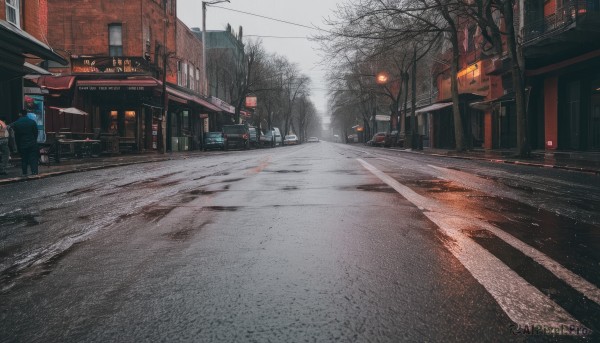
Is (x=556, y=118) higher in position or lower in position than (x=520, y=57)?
lower

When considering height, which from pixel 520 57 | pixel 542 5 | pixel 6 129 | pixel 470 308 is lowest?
pixel 470 308

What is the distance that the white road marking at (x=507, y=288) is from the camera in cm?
217

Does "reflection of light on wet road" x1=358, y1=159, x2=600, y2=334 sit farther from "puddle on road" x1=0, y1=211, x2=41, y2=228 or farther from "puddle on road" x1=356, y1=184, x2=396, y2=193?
"puddle on road" x1=0, y1=211, x2=41, y2=228

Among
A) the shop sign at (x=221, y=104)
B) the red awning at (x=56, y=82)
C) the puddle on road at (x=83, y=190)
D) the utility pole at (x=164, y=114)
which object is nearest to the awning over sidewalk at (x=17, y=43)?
the puddle on road at (x=83, y=190)

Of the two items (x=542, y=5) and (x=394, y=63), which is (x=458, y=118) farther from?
(x=394, y=63)

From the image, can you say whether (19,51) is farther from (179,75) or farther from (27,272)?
(179,75)

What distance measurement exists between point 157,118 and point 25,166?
841 inches

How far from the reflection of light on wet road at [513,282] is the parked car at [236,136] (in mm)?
33788

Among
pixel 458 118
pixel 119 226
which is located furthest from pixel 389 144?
pixel 119 226

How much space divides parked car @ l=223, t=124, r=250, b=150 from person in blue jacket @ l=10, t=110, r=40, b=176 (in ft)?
82.1

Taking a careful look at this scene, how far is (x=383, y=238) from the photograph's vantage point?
392 centimetres

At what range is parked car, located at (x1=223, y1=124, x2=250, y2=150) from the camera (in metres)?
37.5

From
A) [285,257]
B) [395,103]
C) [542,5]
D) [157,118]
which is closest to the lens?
[285,257]

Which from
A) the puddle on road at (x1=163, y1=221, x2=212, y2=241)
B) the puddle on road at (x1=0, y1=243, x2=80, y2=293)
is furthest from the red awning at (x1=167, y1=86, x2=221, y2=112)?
the puddle on road at (x1=0, y1=243, x2=80, y2=293)
